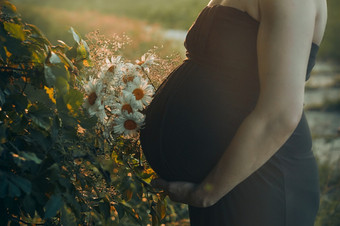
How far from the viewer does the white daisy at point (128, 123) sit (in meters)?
1.45

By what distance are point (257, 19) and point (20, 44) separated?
62 centimetres

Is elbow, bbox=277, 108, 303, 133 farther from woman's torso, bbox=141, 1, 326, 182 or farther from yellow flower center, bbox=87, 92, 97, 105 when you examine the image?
yellow flower center, bbox=87, 92, 97, 105

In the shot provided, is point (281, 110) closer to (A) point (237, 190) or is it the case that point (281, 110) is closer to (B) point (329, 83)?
(A) point (237, 190)

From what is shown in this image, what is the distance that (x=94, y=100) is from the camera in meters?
1.43

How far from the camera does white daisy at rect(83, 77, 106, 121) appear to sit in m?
1.41

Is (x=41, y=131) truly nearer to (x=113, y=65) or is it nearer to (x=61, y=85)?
(x=61, y=85)

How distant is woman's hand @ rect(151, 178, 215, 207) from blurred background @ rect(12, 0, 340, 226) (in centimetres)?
48

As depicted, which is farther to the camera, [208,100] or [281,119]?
[208,100]

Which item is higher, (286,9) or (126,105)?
(286,9)

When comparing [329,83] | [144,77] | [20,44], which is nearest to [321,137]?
[329,83]

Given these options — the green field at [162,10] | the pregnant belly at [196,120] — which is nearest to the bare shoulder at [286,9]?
the pregnant belly at [196,120]

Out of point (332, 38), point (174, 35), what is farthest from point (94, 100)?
point (332, 38)

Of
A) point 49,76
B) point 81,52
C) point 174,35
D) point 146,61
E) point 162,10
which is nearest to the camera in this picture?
point 49,76

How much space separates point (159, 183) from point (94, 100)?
0.34 metres
